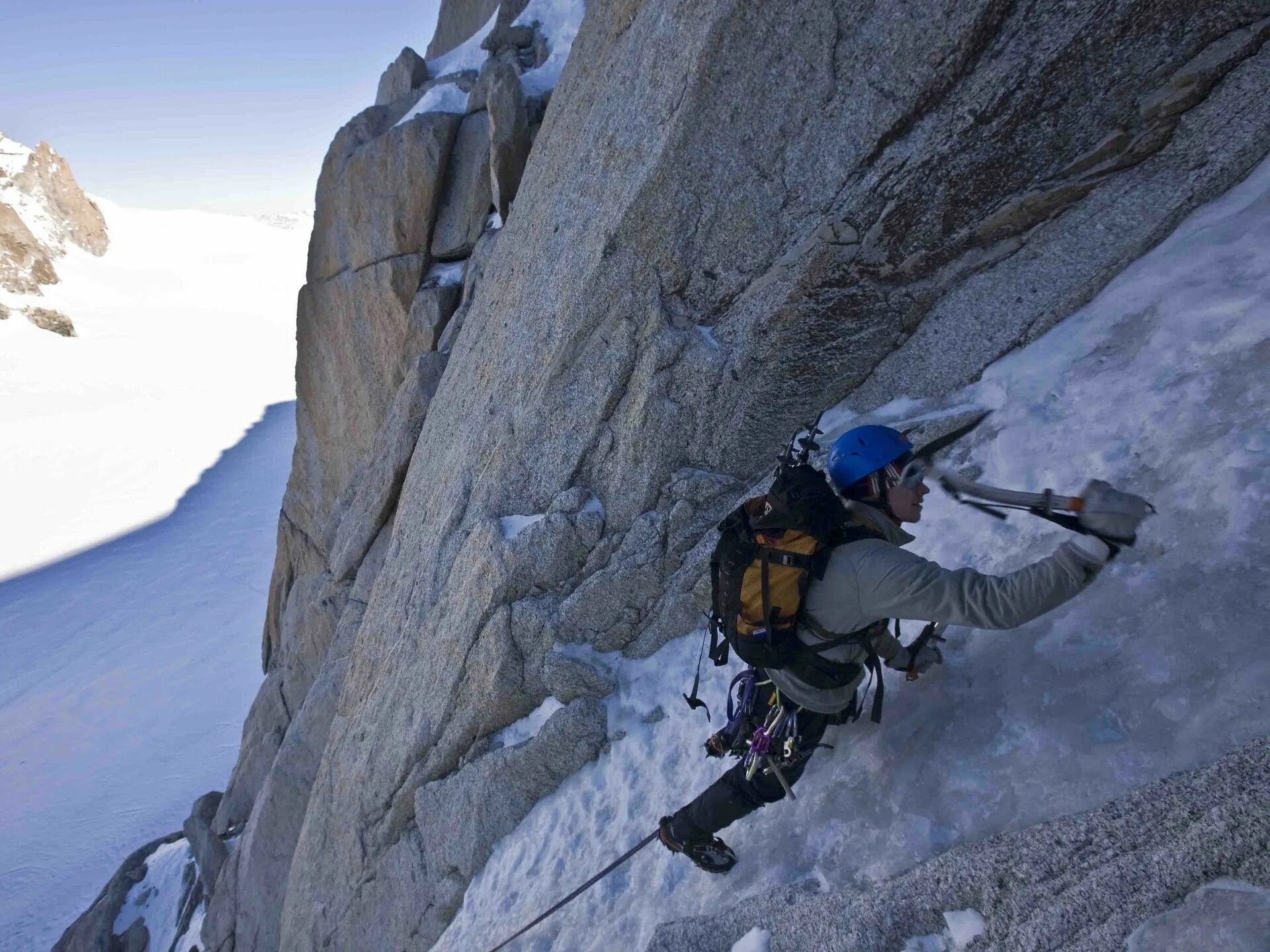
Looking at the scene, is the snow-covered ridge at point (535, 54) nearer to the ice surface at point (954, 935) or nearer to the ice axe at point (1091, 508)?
the ice axe at point (1091, 508)

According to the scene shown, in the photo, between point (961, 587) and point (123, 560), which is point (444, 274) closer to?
point (961, 587)

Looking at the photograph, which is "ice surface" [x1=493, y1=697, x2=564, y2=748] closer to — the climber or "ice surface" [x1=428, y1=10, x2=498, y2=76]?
the climber

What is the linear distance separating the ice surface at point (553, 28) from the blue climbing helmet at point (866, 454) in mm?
10530

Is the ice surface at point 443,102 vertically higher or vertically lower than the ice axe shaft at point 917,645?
higher

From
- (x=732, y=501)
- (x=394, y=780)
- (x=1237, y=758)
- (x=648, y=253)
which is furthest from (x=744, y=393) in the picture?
(x=394, y=780)

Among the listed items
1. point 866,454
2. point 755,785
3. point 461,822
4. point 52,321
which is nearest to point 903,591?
point 866,454

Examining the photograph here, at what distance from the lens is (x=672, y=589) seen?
6.79 m

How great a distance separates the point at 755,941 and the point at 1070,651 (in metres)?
2.24

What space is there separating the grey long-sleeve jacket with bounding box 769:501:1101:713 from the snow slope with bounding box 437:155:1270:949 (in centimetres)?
65

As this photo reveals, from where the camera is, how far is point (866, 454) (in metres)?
3.77

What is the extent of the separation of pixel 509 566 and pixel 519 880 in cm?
275

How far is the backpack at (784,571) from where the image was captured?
352cm

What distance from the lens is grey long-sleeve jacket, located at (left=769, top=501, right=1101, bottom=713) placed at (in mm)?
2898

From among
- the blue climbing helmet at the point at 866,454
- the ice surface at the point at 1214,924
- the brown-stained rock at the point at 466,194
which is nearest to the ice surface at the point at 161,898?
the brown-stained rock at the point at 466,194
